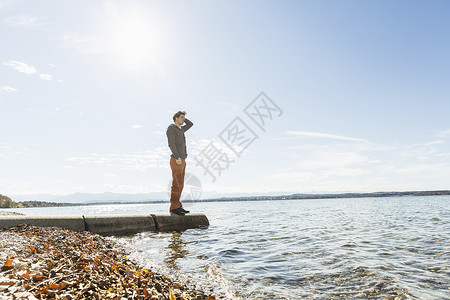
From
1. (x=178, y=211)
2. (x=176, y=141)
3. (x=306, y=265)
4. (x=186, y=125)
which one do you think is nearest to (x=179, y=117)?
(x=186, y=125)

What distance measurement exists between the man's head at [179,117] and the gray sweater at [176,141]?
255mm

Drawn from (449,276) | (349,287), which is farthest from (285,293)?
(449,276)

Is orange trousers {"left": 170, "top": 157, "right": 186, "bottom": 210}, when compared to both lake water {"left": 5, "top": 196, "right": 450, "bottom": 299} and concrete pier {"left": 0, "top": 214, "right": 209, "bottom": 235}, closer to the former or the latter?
concrete pier {"left": 0, "top": 214, "right": 209, "bottom": 235}

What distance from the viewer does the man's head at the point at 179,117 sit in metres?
10.3

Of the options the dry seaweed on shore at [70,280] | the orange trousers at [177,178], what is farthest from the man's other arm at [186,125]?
the dry seaweed on shore at [70,280]

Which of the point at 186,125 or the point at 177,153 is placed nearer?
A: the point at 177,153

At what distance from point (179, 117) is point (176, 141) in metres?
1.02

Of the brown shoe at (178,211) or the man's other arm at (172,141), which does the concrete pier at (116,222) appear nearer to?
the brown shoe at (178,211)

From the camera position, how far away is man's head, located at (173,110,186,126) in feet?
33.8

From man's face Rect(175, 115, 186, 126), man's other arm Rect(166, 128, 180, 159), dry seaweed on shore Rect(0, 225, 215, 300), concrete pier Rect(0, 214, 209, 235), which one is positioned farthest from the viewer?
man's face Rect(175, 115, 186, 126)

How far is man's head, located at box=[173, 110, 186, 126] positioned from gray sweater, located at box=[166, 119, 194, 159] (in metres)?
0.26

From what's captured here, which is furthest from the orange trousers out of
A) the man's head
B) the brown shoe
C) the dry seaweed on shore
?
the dry seaweed on shore

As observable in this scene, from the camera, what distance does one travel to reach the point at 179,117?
10.3 metres

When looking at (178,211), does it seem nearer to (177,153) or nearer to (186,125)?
(177,153)
